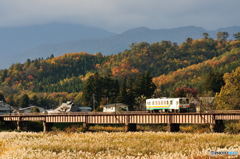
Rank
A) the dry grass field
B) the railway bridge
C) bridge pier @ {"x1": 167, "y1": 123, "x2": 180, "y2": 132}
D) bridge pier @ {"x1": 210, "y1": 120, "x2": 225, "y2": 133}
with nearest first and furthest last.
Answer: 1. the dry grass field
2. bridge pier @ {"x1": 210, "y1": 120, "x2": 225, "y2": 133}
3. the railway bridge
4. bridge pier @ {"x1": 167, "y1": 123, "x2": 180, "y2": 132}

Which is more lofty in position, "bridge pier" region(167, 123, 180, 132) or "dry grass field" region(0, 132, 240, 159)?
"dry grass field" region(0, 132, 240, 159)

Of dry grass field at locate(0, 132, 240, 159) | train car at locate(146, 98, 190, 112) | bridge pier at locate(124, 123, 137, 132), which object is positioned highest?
train car at locate(146, 98, 190, 112)

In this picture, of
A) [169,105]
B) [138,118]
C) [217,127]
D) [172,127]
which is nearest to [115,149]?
[217,127]

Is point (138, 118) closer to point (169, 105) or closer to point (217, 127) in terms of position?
point (169, 105)

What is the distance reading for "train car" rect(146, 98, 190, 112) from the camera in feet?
296

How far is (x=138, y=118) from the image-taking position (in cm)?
8762

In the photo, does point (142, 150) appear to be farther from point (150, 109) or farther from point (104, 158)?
point (150, 109)

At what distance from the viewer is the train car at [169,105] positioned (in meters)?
90.2

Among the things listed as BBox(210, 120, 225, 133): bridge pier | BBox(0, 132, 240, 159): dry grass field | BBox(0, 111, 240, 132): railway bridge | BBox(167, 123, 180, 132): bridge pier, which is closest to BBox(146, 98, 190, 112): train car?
BBox(0, 111, 240, 132): railway bridge

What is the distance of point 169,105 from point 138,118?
8.03 metres

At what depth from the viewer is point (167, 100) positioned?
92.0 meters

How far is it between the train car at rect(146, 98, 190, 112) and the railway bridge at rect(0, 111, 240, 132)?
350 centimetres

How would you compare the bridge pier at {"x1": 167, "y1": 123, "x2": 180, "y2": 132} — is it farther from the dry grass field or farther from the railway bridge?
the dry grass field

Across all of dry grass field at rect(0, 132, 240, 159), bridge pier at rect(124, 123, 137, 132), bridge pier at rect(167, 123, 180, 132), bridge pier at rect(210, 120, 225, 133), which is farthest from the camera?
bridge pier at rect(124, 123, 137, 132)
